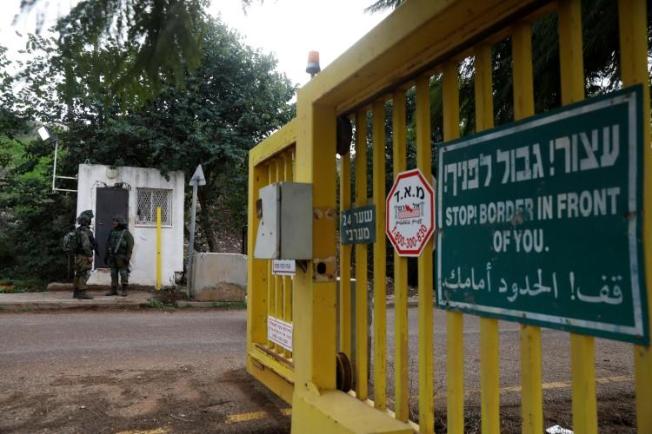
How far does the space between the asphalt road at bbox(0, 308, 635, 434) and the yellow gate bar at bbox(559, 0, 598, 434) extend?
6.43 ft

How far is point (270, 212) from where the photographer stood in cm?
308

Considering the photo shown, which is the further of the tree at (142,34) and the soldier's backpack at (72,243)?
the soldier's backpack at (72,243)

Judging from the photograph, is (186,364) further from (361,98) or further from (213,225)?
(213,225)

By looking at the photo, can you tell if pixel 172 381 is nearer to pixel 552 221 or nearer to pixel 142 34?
pixel 142 34

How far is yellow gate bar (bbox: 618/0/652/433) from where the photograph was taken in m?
1.52

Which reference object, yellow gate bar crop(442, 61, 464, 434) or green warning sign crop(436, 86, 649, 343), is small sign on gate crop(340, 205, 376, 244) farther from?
yellow gate bar crop(442, 61, 464, 434)

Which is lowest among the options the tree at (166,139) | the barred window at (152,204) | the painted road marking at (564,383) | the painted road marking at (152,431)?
the painted road marking at (564,383)

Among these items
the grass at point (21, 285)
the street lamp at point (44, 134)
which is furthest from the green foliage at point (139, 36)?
the street lamp at point (44, 134)

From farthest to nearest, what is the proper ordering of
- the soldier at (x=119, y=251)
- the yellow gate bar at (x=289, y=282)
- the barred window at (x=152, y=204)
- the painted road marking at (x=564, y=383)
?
1. the barred window at (x=152, y=204)
2. the soldier at (x=119, y=251)
3. the painted road marking at (x=564, y=383)
4. the yellow gate bar at (x=289, y=282)

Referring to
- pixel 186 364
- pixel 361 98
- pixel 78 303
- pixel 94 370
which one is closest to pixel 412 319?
pixel 186 364

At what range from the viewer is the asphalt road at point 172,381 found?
3.67 m

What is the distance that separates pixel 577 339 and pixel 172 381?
3.82 meters

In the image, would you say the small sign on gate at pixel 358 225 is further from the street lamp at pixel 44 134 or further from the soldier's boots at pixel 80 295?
the street lamp at pixel 44 134

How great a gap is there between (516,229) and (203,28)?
1.41 m
